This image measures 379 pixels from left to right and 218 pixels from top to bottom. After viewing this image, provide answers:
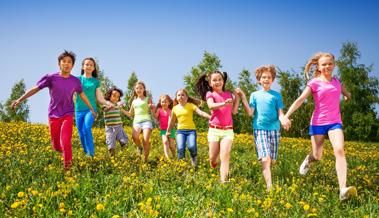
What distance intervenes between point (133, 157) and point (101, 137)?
5.16m

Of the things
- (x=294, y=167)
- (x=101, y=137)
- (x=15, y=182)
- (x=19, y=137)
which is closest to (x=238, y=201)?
(x=15, y=182)

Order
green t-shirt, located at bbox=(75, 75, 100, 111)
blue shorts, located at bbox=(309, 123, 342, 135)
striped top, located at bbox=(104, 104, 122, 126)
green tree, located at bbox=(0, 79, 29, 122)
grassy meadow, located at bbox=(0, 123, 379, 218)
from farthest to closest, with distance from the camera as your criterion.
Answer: green tree, located at bbox=(0, 79, 29, 122), striped top, located at bbox=(104, 104, 122, 126), green t-shirt, located at bbox=(75, 75, 100, 111), blue shorts, located at bbox=(309, 123, 342, 135), grassy meadow, located at bbox=(0, 123, 379, 218)

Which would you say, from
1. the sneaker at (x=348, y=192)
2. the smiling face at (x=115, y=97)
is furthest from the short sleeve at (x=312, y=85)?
the smiling face at (x=115, y=97)

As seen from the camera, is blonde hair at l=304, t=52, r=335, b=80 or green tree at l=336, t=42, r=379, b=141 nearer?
blonde hair at l=304, t=52, r=335, b=80

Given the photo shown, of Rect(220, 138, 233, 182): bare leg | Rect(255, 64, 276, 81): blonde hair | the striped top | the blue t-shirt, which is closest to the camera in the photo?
the blue t-shirt

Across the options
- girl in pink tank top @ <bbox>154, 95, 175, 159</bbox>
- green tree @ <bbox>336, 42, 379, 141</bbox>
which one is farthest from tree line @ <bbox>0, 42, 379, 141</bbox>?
girl in pink tank top @ <bbox>154, 95, 175, 159</bbox>

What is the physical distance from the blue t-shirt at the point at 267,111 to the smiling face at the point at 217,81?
74 cm

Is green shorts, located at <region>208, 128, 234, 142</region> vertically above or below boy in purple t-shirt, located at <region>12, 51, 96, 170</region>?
below

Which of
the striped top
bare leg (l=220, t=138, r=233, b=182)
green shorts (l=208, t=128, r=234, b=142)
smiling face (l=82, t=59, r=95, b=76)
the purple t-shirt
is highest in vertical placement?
smiling face (l=82, t=59, r=95, b=76)

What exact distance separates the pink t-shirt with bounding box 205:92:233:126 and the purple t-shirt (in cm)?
247

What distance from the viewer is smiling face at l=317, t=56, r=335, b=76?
20.0 ft

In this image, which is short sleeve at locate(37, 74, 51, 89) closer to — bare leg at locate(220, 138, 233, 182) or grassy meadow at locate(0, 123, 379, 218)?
grassy meadow at locate(0, 123, 379, 218)

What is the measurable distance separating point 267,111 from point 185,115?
2.78 metres

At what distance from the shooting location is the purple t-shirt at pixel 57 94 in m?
6.64
